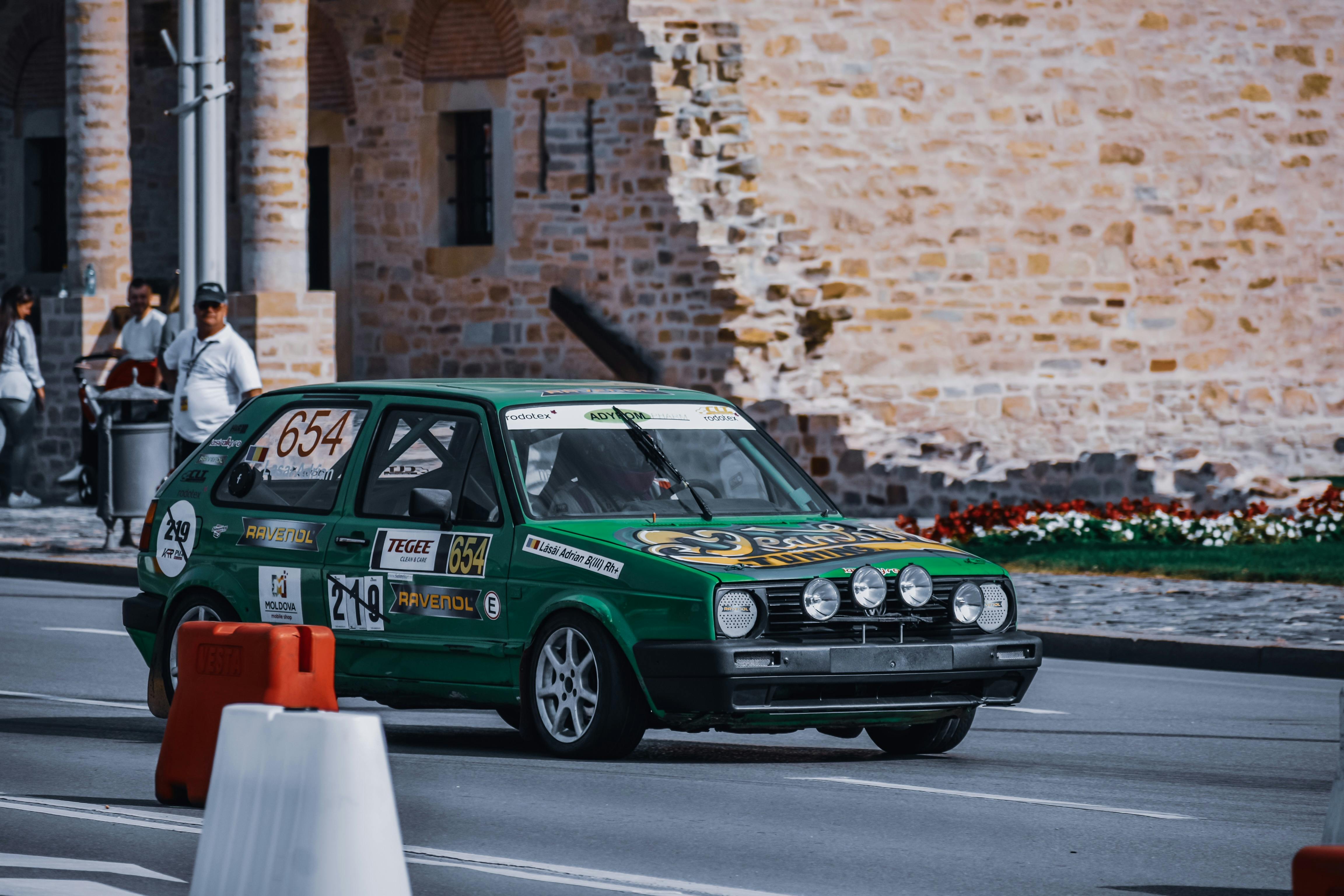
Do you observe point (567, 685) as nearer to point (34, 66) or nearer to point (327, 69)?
point (327, 69)

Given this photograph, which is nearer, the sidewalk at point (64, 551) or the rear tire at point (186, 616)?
the rear tire at point (186, 616)

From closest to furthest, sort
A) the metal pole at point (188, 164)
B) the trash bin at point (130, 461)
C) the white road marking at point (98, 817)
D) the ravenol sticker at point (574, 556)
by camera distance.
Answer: the white road marking at point (98, 817) → the ravenol sticker at point (574, 556) → the trash bin at point (130, 461) → the metal pole at point (188, 164)

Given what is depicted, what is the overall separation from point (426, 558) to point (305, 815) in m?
4.47

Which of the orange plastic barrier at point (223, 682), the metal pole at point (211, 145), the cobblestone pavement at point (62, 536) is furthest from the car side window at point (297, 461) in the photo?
the metal pole at point (211, 145)

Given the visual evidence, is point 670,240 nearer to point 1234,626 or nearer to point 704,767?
point 1234,626

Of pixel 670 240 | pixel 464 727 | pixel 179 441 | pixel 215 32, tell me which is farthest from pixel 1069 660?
pixel 670 240

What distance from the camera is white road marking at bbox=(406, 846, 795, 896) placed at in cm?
681

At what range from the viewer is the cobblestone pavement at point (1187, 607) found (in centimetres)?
1447

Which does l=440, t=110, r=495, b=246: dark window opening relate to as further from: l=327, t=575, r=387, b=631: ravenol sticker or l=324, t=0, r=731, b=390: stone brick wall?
l=327, t=575, r=387, b=631: ravenol sticker

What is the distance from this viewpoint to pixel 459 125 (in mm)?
27250

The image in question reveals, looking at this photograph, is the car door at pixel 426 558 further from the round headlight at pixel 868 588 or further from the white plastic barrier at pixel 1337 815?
the white plastic barrier at pixel 1337 815

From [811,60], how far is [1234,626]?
11914 mm

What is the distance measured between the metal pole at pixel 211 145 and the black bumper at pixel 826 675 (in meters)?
11.4

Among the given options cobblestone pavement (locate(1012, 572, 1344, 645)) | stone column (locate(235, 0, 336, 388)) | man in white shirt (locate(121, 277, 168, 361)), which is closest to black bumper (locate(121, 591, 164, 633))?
cobblestone pavement (locate(1012, 572, 1344, 645))
